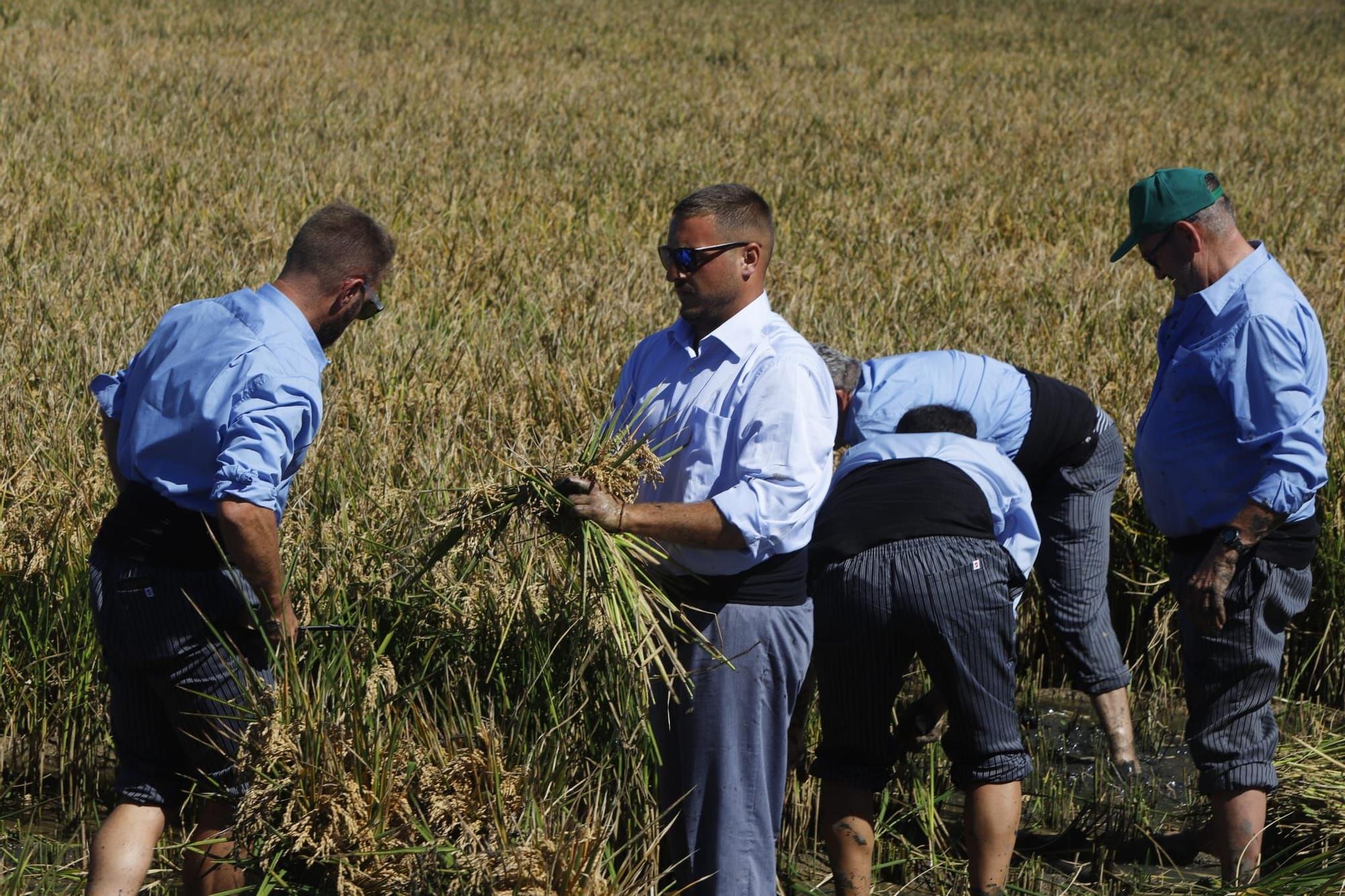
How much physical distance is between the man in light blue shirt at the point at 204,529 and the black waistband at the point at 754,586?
0.85 metres

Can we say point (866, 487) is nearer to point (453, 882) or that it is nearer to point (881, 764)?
point (881, 764)

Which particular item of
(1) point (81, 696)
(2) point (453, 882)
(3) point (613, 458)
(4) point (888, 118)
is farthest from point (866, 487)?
(4) point (888, 118)

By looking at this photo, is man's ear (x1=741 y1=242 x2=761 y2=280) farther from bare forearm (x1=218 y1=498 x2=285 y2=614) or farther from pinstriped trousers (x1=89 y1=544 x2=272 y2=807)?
pinstriped trousers (x1=89 y1=544 x2=272 y2=807)

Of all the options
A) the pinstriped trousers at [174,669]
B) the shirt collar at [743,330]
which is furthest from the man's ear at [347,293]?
the shirt collar at [743,330]

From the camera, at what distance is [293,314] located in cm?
312

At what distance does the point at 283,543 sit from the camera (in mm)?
4055

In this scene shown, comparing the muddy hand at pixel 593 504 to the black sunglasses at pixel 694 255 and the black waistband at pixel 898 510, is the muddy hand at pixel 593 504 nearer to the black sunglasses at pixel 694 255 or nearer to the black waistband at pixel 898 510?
the black sunglasses at pixel 694 255

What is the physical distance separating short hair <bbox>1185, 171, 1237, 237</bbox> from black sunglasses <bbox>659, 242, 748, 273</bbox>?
125 cm

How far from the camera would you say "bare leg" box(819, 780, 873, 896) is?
3512 mm

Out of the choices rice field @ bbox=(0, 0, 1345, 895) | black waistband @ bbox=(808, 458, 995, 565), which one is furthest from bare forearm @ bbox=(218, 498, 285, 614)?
black waistband @ bbox=(808, 458, 995, 565)

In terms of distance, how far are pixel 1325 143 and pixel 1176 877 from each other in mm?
13080

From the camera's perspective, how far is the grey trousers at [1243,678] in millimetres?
3629

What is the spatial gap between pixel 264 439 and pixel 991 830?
73.0 inches

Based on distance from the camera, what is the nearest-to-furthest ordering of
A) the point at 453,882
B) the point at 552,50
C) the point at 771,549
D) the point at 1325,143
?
1. the point at 453,882
2. the point at 771,549
3. the point at 1325,143
4. the point at 552,50
